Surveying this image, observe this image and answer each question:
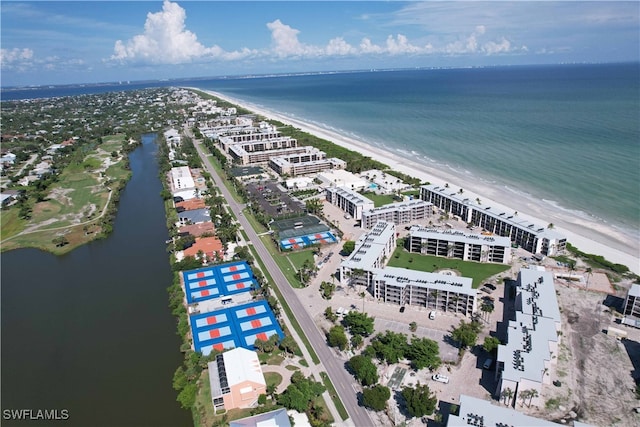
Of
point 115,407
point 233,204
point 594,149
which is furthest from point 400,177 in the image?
point 115,407

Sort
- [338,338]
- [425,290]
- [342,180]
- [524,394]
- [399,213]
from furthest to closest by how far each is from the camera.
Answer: [342,180], [399,213], [425,290], [338,338], [524,394]

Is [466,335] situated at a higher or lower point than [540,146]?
lower

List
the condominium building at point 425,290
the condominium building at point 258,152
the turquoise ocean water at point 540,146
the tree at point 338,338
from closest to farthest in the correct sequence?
the tree at point 338,338, the condominium building at point 425,290, the turquoise ocean water at point 540,146, the condominium building at point 258,152

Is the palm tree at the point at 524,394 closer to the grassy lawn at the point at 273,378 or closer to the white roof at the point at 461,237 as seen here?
the grassy lawn at the point at 273,378

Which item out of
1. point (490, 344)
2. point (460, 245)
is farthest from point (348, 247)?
point (490, 344)

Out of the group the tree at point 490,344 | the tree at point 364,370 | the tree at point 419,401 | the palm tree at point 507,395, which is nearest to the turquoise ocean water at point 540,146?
the tree at point 490,344

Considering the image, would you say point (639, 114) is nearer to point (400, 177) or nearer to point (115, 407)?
point (400, 177)

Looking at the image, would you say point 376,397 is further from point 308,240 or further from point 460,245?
point 308,240
